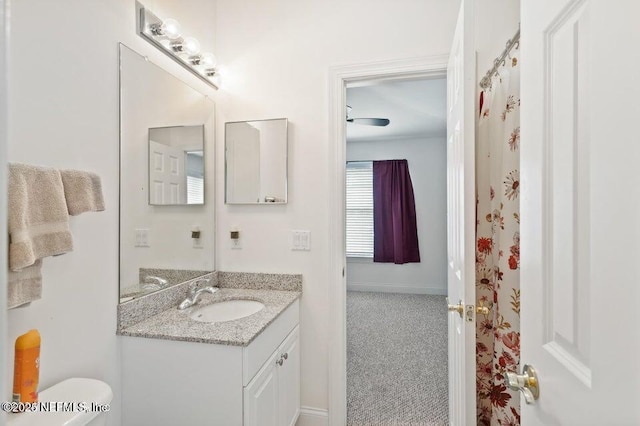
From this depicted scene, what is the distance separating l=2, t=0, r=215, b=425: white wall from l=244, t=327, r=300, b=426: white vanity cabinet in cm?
58

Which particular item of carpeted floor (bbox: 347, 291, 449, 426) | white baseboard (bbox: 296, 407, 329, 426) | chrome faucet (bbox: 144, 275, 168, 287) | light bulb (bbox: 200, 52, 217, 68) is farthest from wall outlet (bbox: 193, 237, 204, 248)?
carpeted floor (bbox: 347, 291, 449, 426)

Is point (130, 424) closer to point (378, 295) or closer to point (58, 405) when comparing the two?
point (58, 405)

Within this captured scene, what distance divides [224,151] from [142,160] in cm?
60

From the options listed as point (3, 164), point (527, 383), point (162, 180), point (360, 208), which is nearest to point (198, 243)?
point (162, 180)

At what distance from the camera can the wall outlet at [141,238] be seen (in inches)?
56.5

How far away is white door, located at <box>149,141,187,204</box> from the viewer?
154 cm

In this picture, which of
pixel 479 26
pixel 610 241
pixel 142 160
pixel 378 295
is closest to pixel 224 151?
pixel 142 160

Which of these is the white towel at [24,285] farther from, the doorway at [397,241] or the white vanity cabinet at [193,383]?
the doorway at [397,241]

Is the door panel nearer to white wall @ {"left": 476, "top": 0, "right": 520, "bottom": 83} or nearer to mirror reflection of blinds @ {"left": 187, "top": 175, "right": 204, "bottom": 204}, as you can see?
mirror reflection of blinds @ {"left": 187, "top": 175, "right": 204, "bottom": 204}

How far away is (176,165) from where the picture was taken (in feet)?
5.61

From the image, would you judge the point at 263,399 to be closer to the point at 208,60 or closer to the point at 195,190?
the point at 195,190

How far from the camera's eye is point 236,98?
2.00 meters

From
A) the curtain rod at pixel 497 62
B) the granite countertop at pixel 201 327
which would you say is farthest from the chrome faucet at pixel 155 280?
the curtain rod at pixel 497 62

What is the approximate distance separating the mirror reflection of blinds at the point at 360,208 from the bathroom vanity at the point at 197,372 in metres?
3.83
